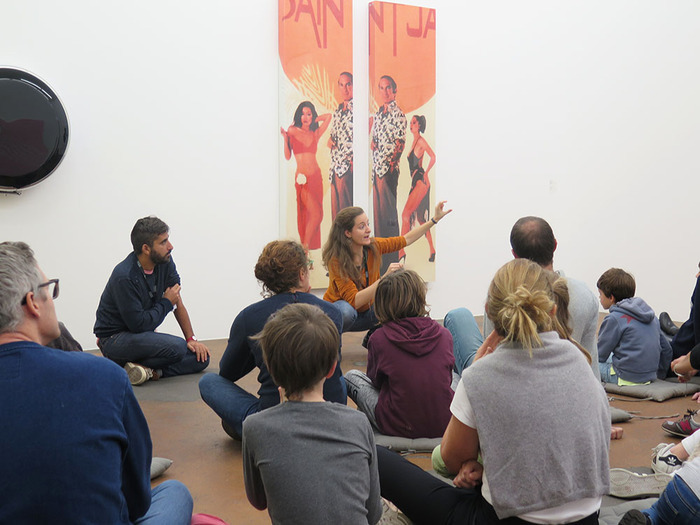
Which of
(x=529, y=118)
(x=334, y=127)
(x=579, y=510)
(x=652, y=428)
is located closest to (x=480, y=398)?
(x=579, y=510)

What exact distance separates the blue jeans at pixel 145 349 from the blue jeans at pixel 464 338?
1.88 metres

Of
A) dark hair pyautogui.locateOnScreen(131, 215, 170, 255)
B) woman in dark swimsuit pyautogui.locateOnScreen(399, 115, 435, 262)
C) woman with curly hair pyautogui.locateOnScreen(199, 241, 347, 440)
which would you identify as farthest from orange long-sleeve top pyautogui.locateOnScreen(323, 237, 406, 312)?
woman with curly hair pyautogui.locateOnScreen(199, 241, 347, 440)

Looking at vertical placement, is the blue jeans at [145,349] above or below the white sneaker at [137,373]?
above

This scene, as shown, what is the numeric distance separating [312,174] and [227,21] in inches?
57.2

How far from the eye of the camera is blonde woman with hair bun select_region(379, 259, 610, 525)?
1636 millimetres

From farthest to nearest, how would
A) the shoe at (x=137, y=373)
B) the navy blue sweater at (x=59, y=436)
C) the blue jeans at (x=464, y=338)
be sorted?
the shoe at (x=137, y=373)
the blue jeans at (x=464, y=338)
the navy blue sweater at (x=59, y=436)

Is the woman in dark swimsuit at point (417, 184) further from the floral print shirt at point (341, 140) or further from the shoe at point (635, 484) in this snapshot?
the shoe at point (635, 484)

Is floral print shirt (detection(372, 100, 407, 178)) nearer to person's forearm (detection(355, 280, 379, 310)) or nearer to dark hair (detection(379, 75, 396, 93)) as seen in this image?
dark hair (detection(379, 75, 396, 93))

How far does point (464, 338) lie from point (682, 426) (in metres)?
1.12

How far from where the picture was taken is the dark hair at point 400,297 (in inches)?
116

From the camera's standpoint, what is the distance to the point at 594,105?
7.23 metres

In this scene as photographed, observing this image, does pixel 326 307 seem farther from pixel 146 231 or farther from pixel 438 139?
pixel 438 139

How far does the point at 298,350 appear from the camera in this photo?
1.71 meters

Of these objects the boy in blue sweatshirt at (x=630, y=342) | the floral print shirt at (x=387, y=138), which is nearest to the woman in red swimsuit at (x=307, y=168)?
the floral print shirt at (x=387, y=138)
